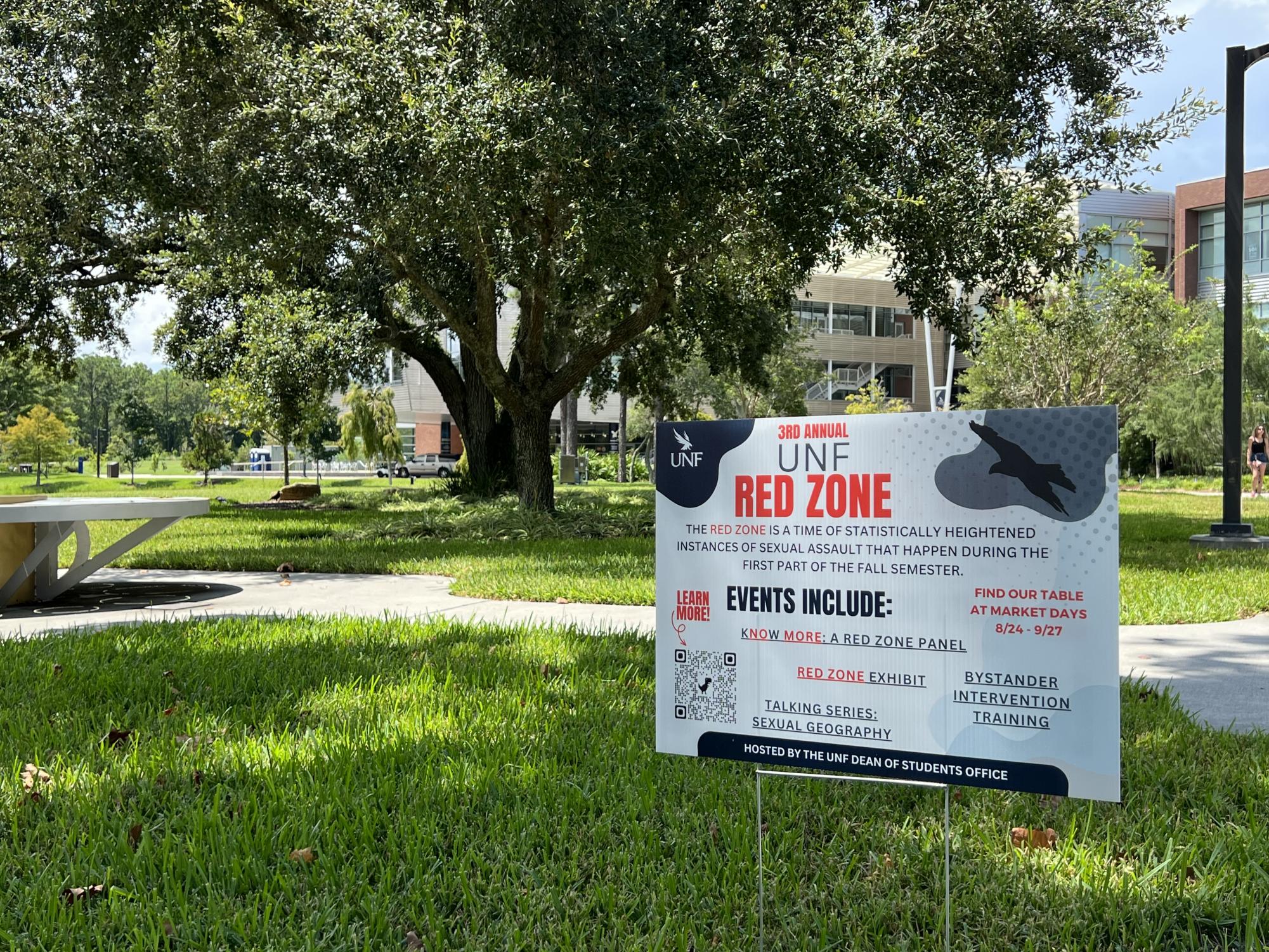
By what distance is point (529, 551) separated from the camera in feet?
41.1

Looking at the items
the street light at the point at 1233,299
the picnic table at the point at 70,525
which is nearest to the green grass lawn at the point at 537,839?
the picnic table at the point at 70,525

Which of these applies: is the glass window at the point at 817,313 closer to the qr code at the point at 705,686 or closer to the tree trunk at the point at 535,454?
the tree trunk at the point at 535,454

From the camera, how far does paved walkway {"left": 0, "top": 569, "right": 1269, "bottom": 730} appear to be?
5633mm

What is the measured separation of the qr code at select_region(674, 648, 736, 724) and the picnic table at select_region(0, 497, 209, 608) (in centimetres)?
637

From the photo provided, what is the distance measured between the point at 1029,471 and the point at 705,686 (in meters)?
1.05

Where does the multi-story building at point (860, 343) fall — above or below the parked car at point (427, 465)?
above

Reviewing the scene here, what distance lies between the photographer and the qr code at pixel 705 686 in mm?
2803

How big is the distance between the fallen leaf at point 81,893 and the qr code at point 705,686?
6.24 ft

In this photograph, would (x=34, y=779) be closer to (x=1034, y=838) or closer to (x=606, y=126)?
(x=1034, y=838)

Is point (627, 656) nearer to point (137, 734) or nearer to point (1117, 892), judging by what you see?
point (137, 734)

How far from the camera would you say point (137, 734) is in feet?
14.8

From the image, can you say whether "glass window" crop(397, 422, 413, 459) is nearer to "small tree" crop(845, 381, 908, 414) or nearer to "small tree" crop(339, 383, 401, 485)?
"small tree" crop(845, 381, 908, 414)

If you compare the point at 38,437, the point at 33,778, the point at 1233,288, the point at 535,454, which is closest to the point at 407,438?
the point at 38,437

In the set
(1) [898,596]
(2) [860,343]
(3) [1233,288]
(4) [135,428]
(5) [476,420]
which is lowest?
(1) [898,596]
